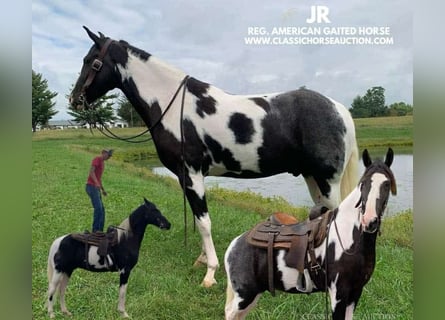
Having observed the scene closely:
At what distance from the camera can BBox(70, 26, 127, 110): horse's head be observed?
7.90 ft

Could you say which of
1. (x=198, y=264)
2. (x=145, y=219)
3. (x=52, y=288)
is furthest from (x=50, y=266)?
(x=198, y=264)

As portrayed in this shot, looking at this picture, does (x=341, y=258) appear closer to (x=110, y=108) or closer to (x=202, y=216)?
(x=202, y=216)

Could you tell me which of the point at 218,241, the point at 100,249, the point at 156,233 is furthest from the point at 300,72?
the point at 100,249

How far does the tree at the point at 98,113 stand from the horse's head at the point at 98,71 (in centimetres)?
4

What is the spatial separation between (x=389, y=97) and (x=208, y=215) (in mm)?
1265

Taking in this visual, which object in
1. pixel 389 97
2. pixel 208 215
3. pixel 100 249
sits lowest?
pixel 100 249

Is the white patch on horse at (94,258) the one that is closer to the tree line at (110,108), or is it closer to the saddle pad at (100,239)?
the saddle pad at (100,239)

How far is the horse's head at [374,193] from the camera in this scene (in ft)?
5.42

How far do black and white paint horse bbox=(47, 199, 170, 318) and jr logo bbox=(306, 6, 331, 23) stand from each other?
4.61 ft

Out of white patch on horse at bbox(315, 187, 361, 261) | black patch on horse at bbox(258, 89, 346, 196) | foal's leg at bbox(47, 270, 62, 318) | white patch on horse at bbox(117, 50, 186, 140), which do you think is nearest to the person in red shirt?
foal's leg at bbox(47, 270, 62, 318)

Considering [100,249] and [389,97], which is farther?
[389,97]

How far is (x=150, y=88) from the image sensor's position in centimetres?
245

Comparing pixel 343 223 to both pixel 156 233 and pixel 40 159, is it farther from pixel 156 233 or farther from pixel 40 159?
pixel 40 159

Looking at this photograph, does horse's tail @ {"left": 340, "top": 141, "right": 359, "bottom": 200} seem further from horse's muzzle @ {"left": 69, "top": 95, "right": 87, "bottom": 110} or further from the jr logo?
horse's muzzle @ {"left": 69, "top": 95, "right": 87, "bottom": 110}
